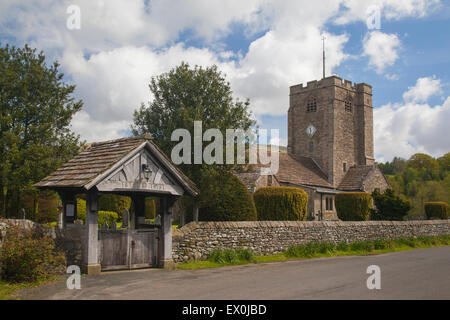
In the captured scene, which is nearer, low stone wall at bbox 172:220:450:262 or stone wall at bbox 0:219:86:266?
stone wall at bbox 0:219:86:266

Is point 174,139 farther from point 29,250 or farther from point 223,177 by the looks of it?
point 29,250

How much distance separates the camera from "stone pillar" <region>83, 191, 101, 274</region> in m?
12.0

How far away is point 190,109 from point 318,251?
913cm

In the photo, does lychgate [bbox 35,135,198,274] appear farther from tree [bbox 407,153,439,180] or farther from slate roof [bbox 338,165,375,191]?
tree [bbox 407,153,439,180]

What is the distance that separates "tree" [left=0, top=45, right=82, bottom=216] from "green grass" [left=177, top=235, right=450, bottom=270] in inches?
329

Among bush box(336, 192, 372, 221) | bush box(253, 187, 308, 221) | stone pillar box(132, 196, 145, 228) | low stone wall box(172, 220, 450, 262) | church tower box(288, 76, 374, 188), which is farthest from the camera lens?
church tower box(288, 76, 374, 188)

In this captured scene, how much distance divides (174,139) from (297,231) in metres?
7.56

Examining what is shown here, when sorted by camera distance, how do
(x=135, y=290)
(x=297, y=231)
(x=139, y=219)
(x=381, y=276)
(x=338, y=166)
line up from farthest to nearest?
1. (x=338, y=166)
2. (x=297, y=231)
3. (x=139, y=219)
4. (x=381, y=276)
5. (x=135, y=290)

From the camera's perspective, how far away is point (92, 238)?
12086mm

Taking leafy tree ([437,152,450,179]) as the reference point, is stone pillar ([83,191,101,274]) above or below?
below

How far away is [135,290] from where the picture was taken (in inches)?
392

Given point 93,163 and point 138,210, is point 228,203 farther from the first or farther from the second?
point 93,163

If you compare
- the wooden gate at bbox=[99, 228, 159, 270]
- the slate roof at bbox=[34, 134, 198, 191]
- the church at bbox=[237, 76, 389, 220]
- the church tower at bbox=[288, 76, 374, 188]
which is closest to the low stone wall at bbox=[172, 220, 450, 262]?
the wooden gate at bbox=[99, 228, 159, 270]

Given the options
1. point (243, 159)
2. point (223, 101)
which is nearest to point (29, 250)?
Answer: point (243, 159)
